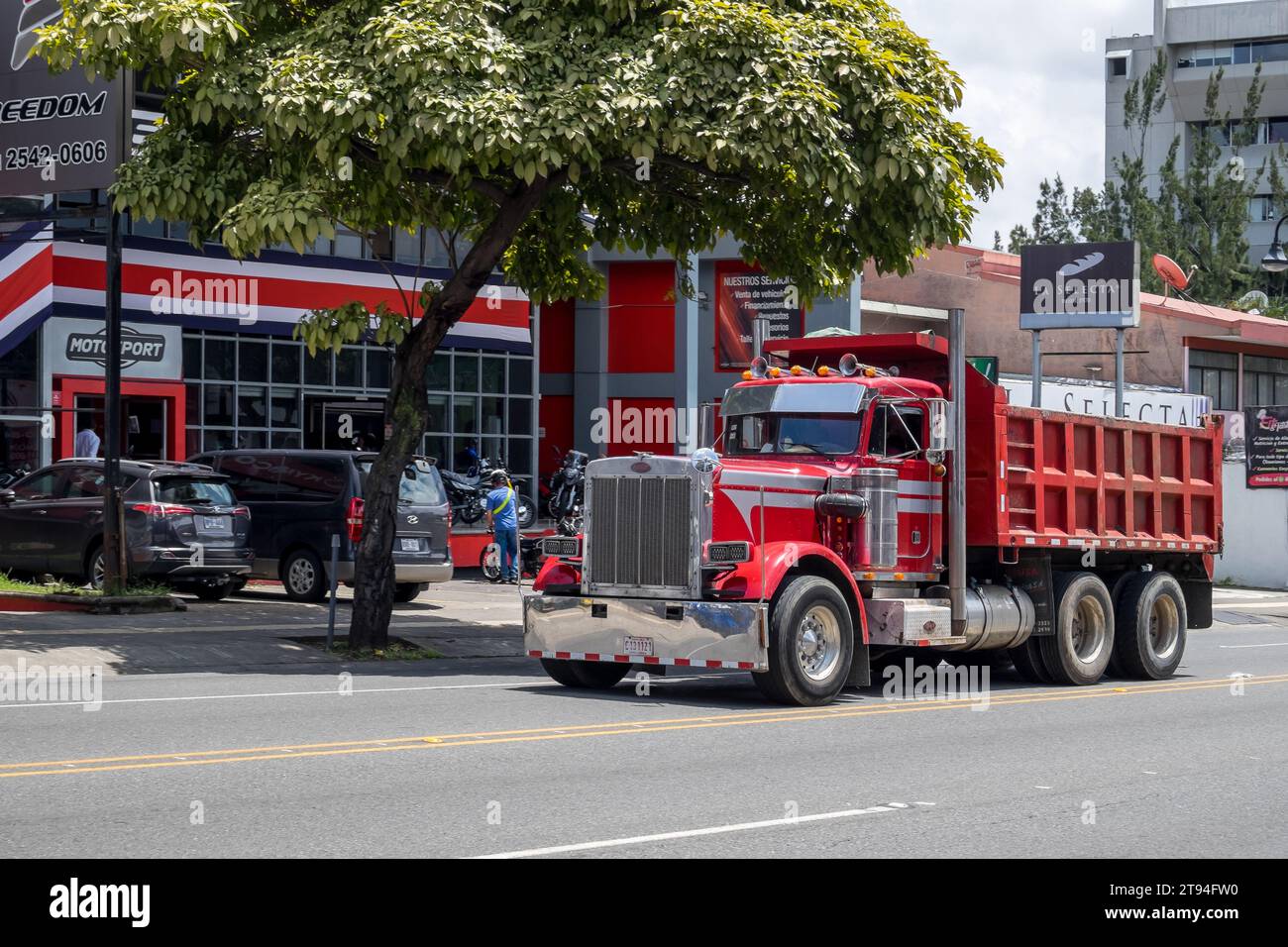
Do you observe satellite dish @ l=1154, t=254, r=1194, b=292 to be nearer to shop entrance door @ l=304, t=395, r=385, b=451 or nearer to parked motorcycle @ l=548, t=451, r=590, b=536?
parked motorcycle @ l=548, t=451, r=590, b=536

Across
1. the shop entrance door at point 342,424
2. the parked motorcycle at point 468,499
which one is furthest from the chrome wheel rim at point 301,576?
the shop entrance door at point 342,424

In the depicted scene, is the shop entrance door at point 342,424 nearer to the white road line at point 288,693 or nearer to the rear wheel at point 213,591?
the rear wheel at point 213,591

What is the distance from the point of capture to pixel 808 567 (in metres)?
14.2

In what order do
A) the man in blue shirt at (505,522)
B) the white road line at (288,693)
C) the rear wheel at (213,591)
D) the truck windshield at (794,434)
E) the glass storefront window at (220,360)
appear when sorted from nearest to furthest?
the white road line at (288,693) < the truck windshield at (794,434) < the rear wheel at (213,591) < the man in blue shirt at (505,522) < the glass storefront window at (220,360)

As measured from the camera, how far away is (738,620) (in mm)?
13406

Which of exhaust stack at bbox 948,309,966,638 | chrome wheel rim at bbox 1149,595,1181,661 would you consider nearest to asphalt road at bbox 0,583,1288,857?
exhaust stack at bbox 948,309,966,638

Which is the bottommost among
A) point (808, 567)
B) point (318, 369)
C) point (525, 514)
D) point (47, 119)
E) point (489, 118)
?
point (808, 567)

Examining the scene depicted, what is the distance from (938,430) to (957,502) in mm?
981

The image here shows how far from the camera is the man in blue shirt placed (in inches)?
1093

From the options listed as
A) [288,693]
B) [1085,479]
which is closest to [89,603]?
[288,693]

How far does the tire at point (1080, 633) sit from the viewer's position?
16734 mm

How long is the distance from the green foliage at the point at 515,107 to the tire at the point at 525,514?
42.8 ft

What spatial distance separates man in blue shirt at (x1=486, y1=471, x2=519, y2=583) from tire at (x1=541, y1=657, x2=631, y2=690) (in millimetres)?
12535

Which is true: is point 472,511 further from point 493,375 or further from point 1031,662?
point 1031,662
